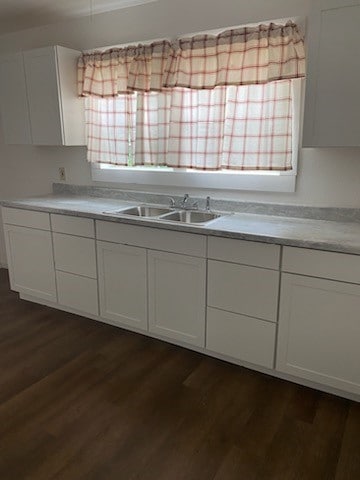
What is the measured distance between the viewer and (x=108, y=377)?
2.17m

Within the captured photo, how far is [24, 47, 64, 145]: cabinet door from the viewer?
9.18 feet

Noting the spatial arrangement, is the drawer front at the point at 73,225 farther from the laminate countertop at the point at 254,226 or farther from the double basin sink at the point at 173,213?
the double basin sink at the point at 173,213

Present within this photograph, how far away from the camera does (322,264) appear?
6.02 ft

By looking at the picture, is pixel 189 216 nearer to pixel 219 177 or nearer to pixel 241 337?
pixel 219 177

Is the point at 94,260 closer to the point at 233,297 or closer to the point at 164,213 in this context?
the point at 164,213

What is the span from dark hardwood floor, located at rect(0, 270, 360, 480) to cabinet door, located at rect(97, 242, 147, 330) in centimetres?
20

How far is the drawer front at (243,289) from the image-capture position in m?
2.01

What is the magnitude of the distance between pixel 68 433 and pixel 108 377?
1.48ft

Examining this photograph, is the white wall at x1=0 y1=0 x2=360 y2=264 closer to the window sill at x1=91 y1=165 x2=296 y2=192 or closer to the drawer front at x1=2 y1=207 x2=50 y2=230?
the window sill at x1=91 y1=165 x2=296 y2=192

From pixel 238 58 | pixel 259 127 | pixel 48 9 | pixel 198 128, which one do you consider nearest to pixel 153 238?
Result: pixel 198 128

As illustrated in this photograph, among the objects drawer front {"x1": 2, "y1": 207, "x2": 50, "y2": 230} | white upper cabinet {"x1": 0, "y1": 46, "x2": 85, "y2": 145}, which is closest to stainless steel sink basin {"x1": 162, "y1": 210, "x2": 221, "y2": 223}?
drawer front {"x1": 2, "y1": 207, "x2": 50, "y2": 230}

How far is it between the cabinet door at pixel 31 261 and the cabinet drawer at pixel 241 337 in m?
1.40

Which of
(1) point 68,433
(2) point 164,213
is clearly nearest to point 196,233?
(2) point 164,213

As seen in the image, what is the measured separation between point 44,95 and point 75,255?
4.25 feet
